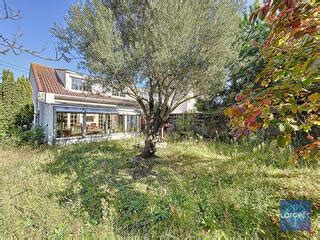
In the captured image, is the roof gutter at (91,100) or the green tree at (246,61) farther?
the roof gutter at (91,100)

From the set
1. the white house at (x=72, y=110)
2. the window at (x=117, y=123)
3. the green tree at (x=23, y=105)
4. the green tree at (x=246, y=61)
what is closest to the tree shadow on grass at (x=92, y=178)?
the white house at (x=72, y=110)

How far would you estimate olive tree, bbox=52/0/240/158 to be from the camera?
5.77 metres

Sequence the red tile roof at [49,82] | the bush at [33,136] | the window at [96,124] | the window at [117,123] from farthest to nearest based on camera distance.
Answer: the window at [117,123] < the window at [96,124] < the red tile roof at [49,82] < the bush at [33,136]

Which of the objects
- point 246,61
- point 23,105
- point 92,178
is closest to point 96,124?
point 23,105

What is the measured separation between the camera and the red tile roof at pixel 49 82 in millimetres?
13330

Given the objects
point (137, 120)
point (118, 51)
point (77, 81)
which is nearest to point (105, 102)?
point (77, 81)

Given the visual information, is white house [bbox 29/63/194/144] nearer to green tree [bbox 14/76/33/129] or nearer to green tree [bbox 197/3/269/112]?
green tree [bbox 14/76/33/129]

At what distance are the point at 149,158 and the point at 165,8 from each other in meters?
5.34

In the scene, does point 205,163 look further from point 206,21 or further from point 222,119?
point 222,119

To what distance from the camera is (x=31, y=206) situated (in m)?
4.23

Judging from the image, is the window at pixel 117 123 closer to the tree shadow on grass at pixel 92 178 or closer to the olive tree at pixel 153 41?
the tree shadow on grass at pixel 92 178

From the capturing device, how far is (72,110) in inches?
514

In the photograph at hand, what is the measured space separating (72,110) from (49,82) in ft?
10.4

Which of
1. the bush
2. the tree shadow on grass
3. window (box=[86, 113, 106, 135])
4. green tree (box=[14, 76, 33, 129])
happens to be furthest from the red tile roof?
the tree shadow on grass
